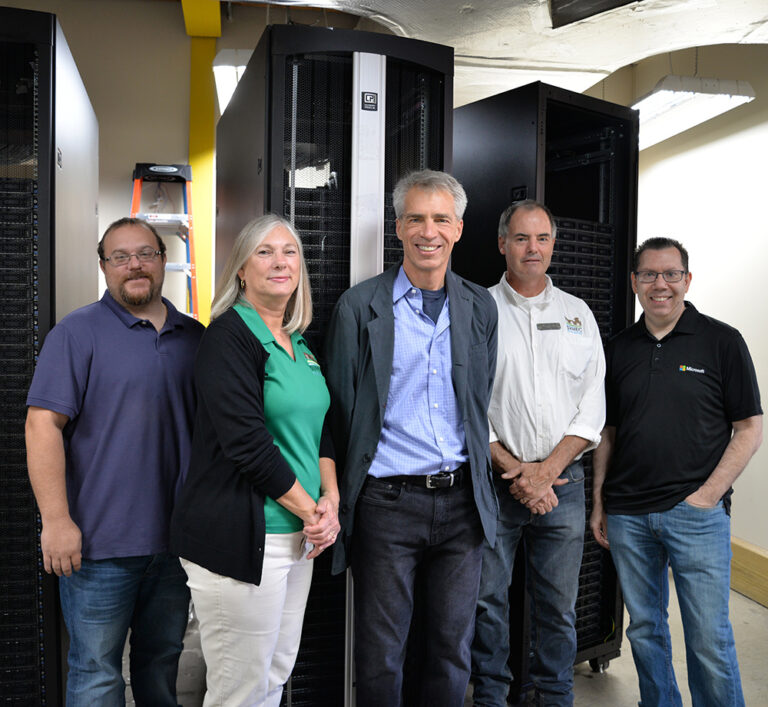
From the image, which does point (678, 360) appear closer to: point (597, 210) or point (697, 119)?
point (597, 210)

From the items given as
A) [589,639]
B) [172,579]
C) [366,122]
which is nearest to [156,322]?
[172,579]

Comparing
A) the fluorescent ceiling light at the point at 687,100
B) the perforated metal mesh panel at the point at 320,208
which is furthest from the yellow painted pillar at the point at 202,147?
the perforated metal mesh panel at the point at 320,208

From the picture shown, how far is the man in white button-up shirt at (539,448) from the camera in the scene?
2.14 meters

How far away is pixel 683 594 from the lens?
2072mm

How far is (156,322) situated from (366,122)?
0.85 metres

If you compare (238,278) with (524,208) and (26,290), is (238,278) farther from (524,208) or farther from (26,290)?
(524,208)

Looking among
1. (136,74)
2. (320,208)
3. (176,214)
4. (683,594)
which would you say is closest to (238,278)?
(320,208)

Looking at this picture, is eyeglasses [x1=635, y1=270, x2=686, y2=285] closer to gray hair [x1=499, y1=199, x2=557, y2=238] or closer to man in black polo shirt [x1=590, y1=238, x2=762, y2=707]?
man in black polo shirt [x1=590, y1=238, x2=762, y2=707]

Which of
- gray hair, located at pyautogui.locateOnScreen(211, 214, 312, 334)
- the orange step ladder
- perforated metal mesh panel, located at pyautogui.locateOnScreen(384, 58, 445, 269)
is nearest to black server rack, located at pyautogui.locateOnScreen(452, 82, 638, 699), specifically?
perforated metal mesh panel, located at pyautogui.locateOnScreen(384, 58, 445, 269)

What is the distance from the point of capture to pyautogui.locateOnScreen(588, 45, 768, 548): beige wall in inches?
151

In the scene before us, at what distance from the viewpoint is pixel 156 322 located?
1.83 metres

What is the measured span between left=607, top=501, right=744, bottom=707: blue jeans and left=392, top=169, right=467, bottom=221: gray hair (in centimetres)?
114

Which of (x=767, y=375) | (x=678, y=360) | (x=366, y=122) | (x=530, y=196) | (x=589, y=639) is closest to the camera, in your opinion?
(x=366, y=122)

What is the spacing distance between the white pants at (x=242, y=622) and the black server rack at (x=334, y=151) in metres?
0.51
